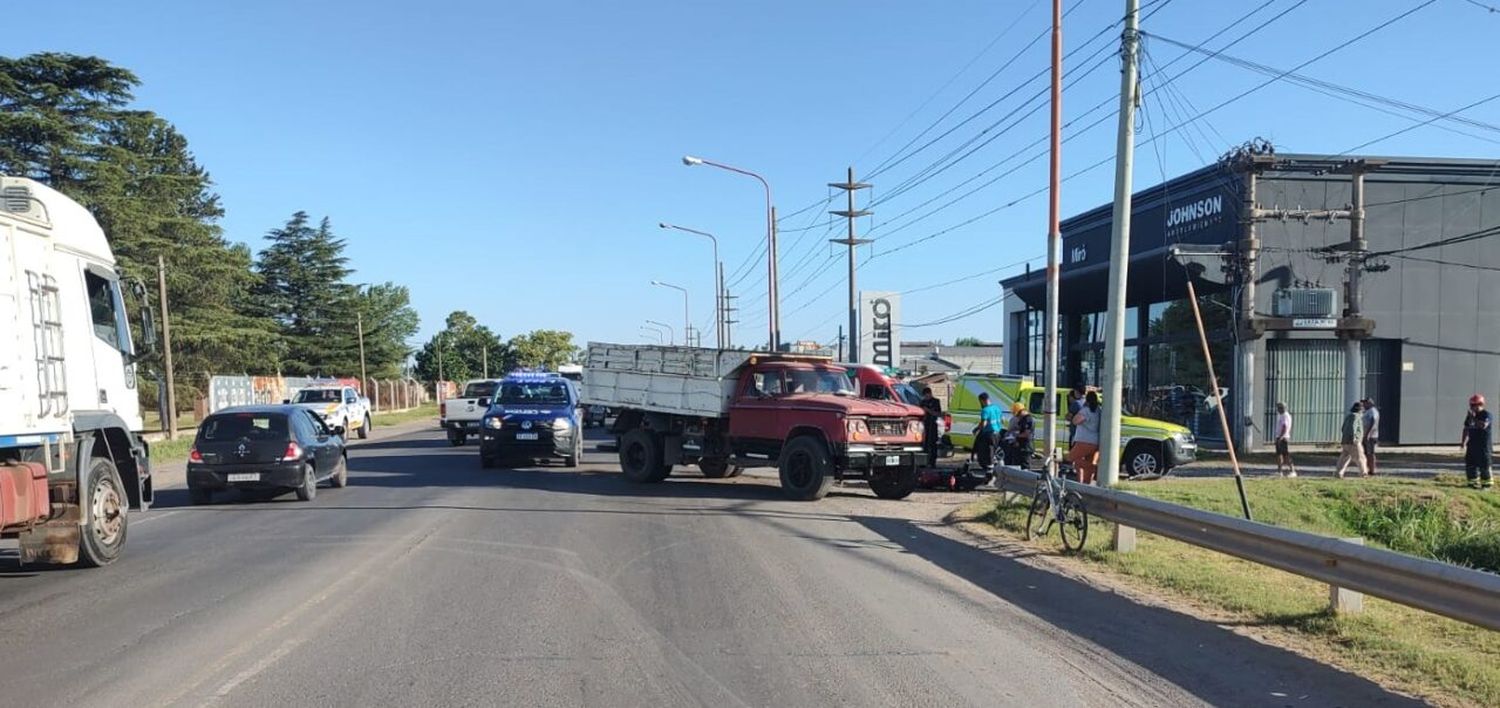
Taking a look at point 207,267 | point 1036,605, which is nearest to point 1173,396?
point 1036,605

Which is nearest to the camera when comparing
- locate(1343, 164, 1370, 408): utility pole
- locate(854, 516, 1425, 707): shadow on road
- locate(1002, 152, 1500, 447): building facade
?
locate(854, 516, 1425, 707): shadow on road

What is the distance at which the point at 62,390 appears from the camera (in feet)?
30.1

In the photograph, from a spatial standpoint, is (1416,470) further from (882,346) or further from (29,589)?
(29,589)

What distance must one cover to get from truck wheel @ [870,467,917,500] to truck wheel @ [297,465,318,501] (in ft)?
28.7

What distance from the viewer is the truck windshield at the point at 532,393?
21.7 meters

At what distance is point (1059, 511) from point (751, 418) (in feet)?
21.8

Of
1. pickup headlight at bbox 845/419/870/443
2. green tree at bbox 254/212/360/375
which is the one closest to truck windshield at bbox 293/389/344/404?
pickup headlight at bbox 845/419/870/443

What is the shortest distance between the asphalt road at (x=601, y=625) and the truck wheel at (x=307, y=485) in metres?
2.60

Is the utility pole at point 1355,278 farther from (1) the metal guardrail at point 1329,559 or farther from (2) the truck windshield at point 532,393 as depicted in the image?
(2) the truck windshield at point 532,393

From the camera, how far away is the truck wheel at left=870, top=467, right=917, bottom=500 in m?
16.1

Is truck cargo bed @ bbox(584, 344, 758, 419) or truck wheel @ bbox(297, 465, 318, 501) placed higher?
truck cargo bed @ bbox(584, 344, 758, 419)

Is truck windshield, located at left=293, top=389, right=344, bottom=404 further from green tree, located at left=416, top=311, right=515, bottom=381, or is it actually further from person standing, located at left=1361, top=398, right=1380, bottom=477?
green tree, located at left=416, top=311, right=515, bottom=381

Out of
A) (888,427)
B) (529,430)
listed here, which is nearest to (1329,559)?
(888,427)

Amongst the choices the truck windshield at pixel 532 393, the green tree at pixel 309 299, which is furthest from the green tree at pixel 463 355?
the truck windshield at pixel 532 393
